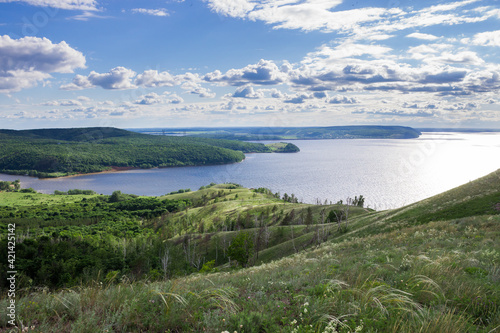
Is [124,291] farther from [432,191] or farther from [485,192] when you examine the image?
[432,191]

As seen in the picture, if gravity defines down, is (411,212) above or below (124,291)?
below

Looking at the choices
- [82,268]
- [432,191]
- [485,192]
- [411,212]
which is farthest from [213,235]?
[432,191]

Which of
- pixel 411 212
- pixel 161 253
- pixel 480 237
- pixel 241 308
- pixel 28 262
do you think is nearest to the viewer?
pixel 241 308

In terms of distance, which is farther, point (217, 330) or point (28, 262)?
point (28, 262)

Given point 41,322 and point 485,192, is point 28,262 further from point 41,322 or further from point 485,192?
point 485,192

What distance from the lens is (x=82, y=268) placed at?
1916 inches

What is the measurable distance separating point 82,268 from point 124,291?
5078 cm

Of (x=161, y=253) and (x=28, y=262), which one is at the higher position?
(x=28, y=262)

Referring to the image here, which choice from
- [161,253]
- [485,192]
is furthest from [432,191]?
[161,253]

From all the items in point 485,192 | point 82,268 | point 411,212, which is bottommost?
point 82,268

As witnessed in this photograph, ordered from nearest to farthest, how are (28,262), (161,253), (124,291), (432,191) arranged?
(124,291) < (28,262) < (161,253) < (432,191)

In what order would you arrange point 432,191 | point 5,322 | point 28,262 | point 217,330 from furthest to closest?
point 432,191
point 28,262
point 5,322
point 217,330

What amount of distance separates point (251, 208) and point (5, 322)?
131 meters

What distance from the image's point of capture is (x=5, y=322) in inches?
242
